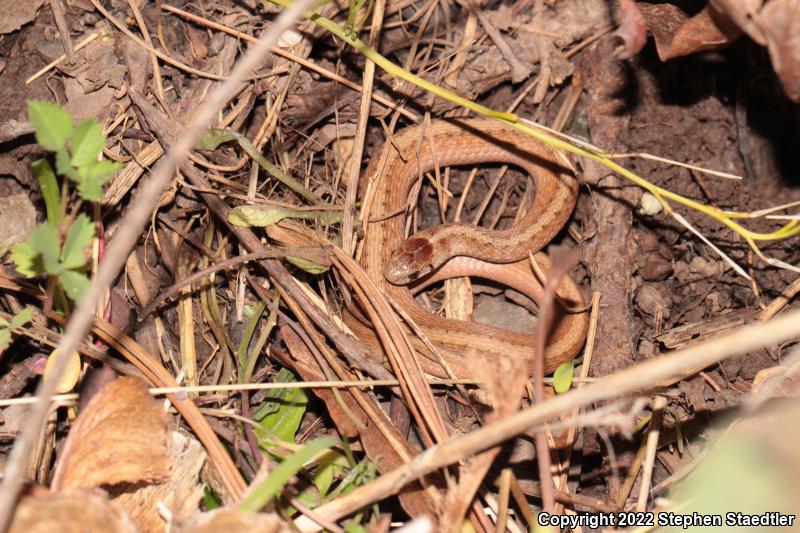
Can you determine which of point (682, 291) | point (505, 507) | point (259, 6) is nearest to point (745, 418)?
point (682, 291)

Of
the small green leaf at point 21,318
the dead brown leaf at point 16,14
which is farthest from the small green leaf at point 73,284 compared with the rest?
the dead brown leaf at point 16,14

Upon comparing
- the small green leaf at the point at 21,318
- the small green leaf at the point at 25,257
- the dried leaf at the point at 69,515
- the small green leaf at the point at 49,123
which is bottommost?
the dried leaf at the point at 69,515

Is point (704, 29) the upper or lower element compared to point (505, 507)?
upper

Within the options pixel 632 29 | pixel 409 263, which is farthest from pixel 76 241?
pixel 632 29

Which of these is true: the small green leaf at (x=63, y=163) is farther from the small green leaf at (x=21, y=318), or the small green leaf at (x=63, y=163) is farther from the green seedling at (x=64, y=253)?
the small green leaf at (x=21, y=318)

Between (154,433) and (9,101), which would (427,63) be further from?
(154,433)

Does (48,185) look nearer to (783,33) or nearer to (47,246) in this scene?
(47,246)
